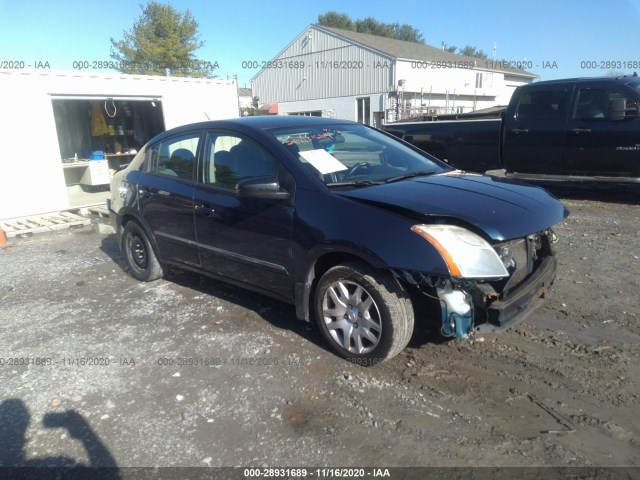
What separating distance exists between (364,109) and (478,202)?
32.2 meters

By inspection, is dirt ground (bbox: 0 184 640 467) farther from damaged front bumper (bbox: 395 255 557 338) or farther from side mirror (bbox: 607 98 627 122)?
side mirror (bbox: 607 98 627 122)

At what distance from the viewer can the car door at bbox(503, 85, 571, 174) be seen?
815 centimetres

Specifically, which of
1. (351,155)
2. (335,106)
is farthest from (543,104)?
(335,106)

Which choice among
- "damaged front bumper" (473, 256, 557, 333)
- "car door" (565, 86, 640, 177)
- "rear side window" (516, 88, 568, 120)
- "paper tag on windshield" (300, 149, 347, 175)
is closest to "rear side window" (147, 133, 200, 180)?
"paper tag on windshield" (300, 149, 347, 175)

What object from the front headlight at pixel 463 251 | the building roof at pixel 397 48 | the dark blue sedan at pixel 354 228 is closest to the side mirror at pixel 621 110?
the dark blue sedan at pixel 354 228

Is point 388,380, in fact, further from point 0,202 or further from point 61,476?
point 0,202

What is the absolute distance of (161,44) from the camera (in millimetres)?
33281

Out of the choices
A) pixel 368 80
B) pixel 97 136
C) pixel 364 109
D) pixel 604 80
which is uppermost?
pixel 368 80

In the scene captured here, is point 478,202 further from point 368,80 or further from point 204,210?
point 368,80

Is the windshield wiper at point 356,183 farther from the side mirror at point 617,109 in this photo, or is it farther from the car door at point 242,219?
the side mirror at point 617,109

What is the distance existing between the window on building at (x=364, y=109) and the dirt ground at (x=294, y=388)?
3014 centimetres

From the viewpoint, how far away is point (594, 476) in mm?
2301

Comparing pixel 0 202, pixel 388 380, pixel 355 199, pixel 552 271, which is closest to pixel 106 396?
pixel 388 380

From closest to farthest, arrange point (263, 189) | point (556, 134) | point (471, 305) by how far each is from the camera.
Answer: point (471, 305)
point (263, 189)
point (556, 134)
